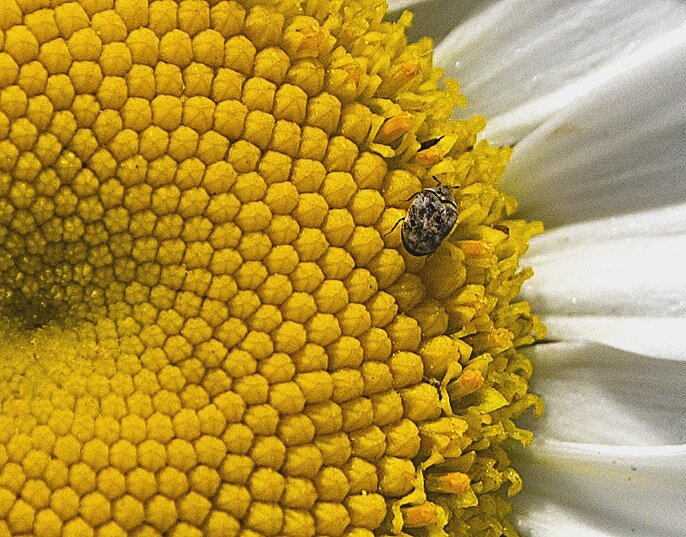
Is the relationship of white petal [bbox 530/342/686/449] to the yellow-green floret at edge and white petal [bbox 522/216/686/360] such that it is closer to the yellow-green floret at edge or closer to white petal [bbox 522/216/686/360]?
white petal [bbox 522/216/686/360]

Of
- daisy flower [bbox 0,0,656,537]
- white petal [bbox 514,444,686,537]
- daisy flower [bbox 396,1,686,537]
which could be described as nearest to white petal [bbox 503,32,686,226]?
daisy flower [bbox 396,1,686,537]

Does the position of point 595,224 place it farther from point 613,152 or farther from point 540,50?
point 540,50

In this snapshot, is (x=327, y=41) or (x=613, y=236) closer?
(x=327, y=41)

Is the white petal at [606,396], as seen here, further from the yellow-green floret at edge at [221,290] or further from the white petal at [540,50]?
the white petal at [540,50]

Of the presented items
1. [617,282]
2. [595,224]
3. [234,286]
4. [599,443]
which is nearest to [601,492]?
[599,443]

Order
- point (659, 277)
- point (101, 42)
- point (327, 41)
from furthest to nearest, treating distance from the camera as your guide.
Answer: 1. point (659, 277)
2. point (327, 41)
3. point (101, 42)

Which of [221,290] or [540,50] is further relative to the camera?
[540,50]

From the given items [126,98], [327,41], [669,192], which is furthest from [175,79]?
[669,192]

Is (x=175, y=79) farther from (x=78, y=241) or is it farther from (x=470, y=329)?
(x=470, y=329)
